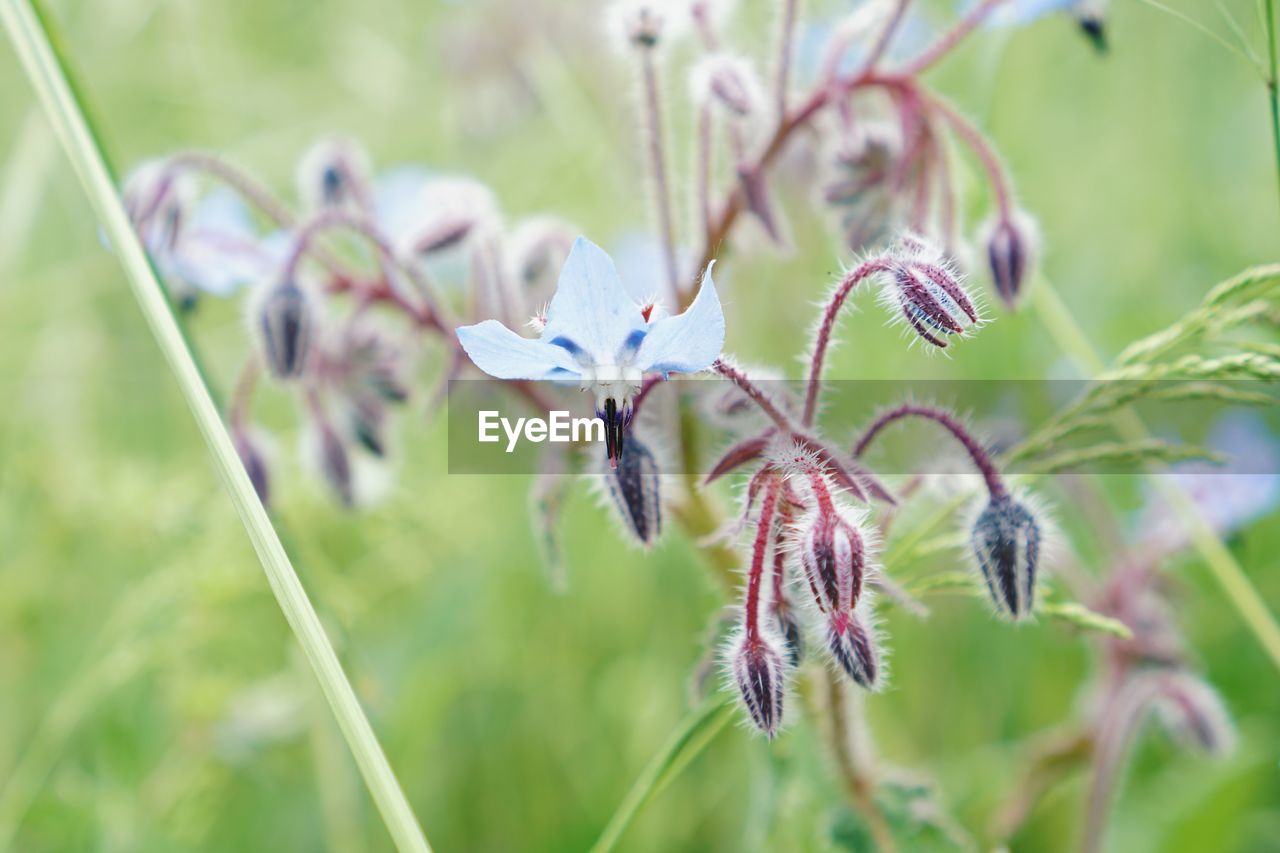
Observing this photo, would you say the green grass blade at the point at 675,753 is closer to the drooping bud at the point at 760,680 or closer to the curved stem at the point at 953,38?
the drooping bud at the point at 760,680

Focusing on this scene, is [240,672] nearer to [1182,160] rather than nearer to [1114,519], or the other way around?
[1114,519]

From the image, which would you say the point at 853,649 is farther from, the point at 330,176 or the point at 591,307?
the point at 330,176

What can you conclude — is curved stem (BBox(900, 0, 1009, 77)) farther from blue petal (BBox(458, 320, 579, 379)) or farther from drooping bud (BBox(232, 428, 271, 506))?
drooping bud (BBox(232, 428, 271, 506))

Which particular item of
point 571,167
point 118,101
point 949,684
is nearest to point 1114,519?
point 949,684

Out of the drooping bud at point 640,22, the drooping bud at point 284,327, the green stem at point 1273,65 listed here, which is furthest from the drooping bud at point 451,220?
the green stem at point 1273,65

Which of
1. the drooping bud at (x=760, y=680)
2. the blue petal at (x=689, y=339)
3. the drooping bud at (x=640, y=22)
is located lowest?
the drooping bud at (x=760, y=680)

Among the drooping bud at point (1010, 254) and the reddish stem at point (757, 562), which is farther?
the drooping bud at point (1010, 254)
